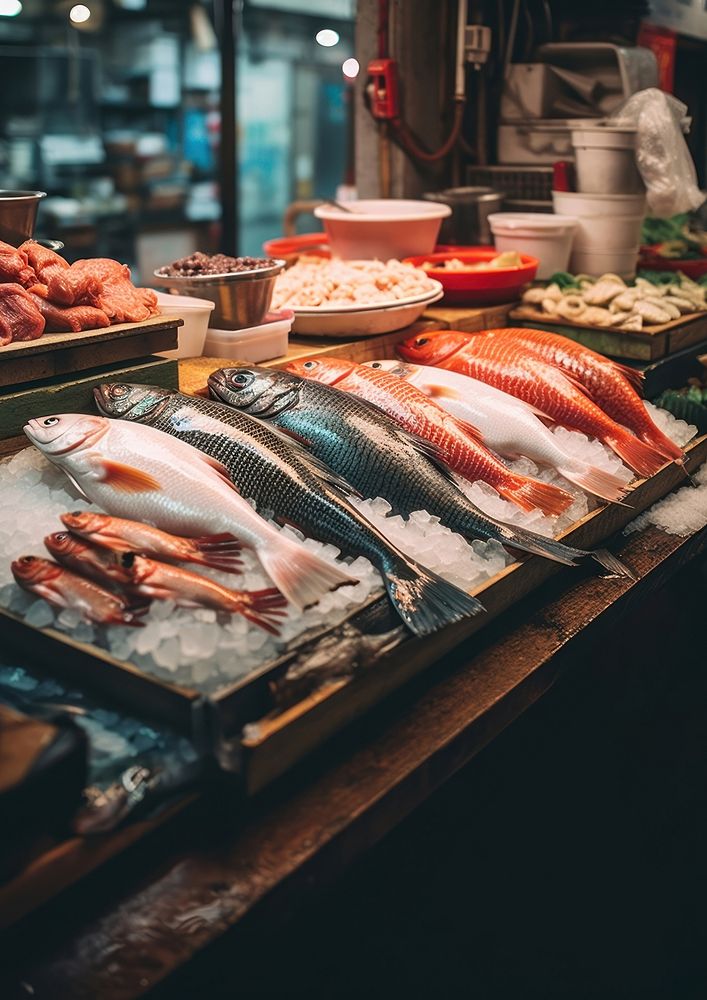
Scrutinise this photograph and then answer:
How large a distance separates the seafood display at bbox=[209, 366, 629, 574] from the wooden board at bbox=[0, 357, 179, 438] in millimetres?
181

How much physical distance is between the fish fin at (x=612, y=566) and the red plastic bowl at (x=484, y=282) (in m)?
1.88

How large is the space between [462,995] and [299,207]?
4882 millimetres

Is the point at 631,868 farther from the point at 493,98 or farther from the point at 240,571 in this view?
the point at 493,98

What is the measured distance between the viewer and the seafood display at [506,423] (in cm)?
279

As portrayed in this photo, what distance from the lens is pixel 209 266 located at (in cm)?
336

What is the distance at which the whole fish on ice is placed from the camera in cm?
202

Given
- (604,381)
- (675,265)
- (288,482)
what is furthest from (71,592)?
(675,265)

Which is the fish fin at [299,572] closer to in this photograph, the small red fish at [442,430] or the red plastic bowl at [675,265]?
the small red fish at [442,430]

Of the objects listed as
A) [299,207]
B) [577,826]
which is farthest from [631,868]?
[299,207]

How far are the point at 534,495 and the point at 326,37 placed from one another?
10315 mm

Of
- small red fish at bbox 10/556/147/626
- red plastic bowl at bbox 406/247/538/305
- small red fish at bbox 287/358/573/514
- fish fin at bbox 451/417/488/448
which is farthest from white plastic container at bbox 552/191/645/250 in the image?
small red fish at bbox 10/556/147/626

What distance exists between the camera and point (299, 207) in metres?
6.02

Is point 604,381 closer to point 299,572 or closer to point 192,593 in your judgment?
point 299,572

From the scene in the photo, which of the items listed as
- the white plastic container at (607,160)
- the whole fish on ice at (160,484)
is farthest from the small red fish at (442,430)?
the white plastic container at (607,160)
